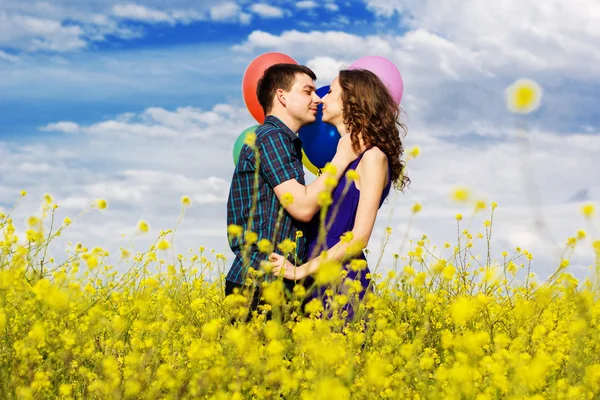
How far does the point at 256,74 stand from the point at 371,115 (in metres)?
1.41

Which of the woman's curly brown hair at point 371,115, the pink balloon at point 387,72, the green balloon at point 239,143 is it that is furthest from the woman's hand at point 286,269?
the pink balloon at point 387,72

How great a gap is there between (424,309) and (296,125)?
5.39ft

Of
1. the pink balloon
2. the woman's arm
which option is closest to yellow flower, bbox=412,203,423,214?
the woman's arm

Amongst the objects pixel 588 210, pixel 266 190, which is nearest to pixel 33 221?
pixel 266 190

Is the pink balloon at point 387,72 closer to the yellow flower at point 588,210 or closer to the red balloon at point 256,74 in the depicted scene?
the red balloon at point 256,74

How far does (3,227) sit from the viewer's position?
418 centimetres

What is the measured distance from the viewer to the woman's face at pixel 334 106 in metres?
3.58

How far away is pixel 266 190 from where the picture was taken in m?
3.33

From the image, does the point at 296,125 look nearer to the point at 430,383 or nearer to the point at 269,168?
the point at 269,168

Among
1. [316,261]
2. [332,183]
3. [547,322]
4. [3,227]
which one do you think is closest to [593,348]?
[547,322]

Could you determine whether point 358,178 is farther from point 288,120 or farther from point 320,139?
point 320,139

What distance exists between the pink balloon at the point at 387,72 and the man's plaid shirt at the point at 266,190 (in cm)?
133

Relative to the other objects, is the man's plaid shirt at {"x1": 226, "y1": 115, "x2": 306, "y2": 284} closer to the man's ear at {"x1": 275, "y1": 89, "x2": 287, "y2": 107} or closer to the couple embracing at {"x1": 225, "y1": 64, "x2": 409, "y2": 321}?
the couple embracing at {"x1": 225, "y1": 64, "x2": 409, "y2": 321}

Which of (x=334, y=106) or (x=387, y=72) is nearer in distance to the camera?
(x=334, y=106)
